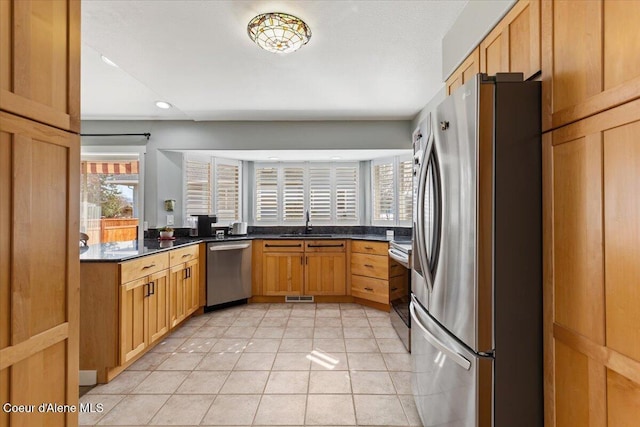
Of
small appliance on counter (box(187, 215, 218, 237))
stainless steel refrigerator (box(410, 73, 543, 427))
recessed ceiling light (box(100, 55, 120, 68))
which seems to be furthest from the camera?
small appliance on counter (box(187, 215, 218, 237))

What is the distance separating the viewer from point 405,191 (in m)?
4.35

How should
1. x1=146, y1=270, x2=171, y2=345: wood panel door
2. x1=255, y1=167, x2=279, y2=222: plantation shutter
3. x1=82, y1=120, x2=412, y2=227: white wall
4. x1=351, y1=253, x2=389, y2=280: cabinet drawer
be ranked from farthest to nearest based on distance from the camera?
1. x1=255, y1=167, x2=279, y2=222: plantation shutter
2. x1=82, y1=120, x2=412, y2=227: white wall
3. x1=351, y1=253, x2=389, y2=280: cabinet drawer
4. x1=146, y1=270, x2=171, y2=345: wood panel door

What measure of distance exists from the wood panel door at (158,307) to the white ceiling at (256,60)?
179cm

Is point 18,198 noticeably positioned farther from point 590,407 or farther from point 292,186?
point 292,186

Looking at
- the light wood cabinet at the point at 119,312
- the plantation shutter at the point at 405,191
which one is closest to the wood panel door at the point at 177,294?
the light wood cabinet at the point at 119,312

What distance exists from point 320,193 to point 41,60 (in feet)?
13.3

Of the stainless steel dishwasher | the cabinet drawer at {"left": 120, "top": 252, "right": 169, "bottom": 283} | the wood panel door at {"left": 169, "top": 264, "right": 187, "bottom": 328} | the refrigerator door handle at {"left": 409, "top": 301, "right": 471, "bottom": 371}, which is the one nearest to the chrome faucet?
the stainless steel dishwasher

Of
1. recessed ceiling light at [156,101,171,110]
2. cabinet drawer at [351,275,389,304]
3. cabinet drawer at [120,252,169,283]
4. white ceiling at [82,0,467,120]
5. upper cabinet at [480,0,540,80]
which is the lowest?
cabinet drawer at [351,275,389,304]

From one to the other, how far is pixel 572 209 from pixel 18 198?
1.71 meters

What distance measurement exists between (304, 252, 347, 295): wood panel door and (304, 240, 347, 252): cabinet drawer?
0.05m

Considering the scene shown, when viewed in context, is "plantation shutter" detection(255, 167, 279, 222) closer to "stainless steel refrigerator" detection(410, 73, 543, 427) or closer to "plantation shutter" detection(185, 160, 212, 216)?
"plantation shutter" detection(185, 160, 212, 216)

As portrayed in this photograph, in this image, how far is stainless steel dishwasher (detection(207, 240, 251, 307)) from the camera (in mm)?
3826

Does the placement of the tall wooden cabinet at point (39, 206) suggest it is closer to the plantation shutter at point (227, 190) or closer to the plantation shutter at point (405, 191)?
the plantation shutter at point (227, 190)

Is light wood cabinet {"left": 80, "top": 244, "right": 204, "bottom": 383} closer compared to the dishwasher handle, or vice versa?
light wood cabinet {"left": 80, "top": 244, "right": 204, "bottom": 383}
